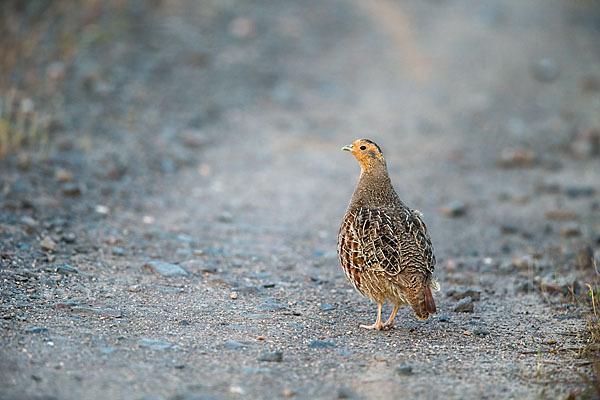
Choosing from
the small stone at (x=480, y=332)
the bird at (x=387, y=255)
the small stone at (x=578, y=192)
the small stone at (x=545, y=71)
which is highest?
the small stone at (x=545, y=71)

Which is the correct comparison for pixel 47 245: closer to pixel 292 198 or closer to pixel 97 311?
pixel 97 311

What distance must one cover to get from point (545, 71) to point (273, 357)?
475 inches

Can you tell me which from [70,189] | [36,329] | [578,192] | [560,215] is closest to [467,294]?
[560,215]

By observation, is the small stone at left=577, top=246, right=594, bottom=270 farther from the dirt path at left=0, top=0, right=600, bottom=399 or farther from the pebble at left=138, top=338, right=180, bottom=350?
the pebble at left=138, top=338, right=180, bottom=350

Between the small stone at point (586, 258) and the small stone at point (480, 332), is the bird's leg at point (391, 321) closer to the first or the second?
the small stone at point (480, 332)

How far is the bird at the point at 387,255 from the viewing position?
559 centimetres

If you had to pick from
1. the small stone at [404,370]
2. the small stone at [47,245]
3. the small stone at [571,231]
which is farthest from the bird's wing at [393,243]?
Result: the small stone at [571,231]

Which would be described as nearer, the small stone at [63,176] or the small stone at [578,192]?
the small stone at [63,176]

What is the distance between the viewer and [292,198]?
9.88m

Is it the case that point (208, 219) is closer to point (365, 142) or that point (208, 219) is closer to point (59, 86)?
point (365, 142)

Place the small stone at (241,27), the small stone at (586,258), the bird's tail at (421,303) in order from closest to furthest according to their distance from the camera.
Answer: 1. the bird's tail at (421,303)
2. the small stone at (586,258)
3. the small stone at (241,27)

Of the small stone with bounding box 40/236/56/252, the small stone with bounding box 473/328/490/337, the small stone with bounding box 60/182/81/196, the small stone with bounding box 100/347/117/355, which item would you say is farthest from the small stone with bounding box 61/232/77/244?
the small stone with bounding box 473/328/490/337

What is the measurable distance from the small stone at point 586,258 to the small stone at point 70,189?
5.71 meters

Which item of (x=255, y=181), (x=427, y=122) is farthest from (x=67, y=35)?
(x=427, y=122)
